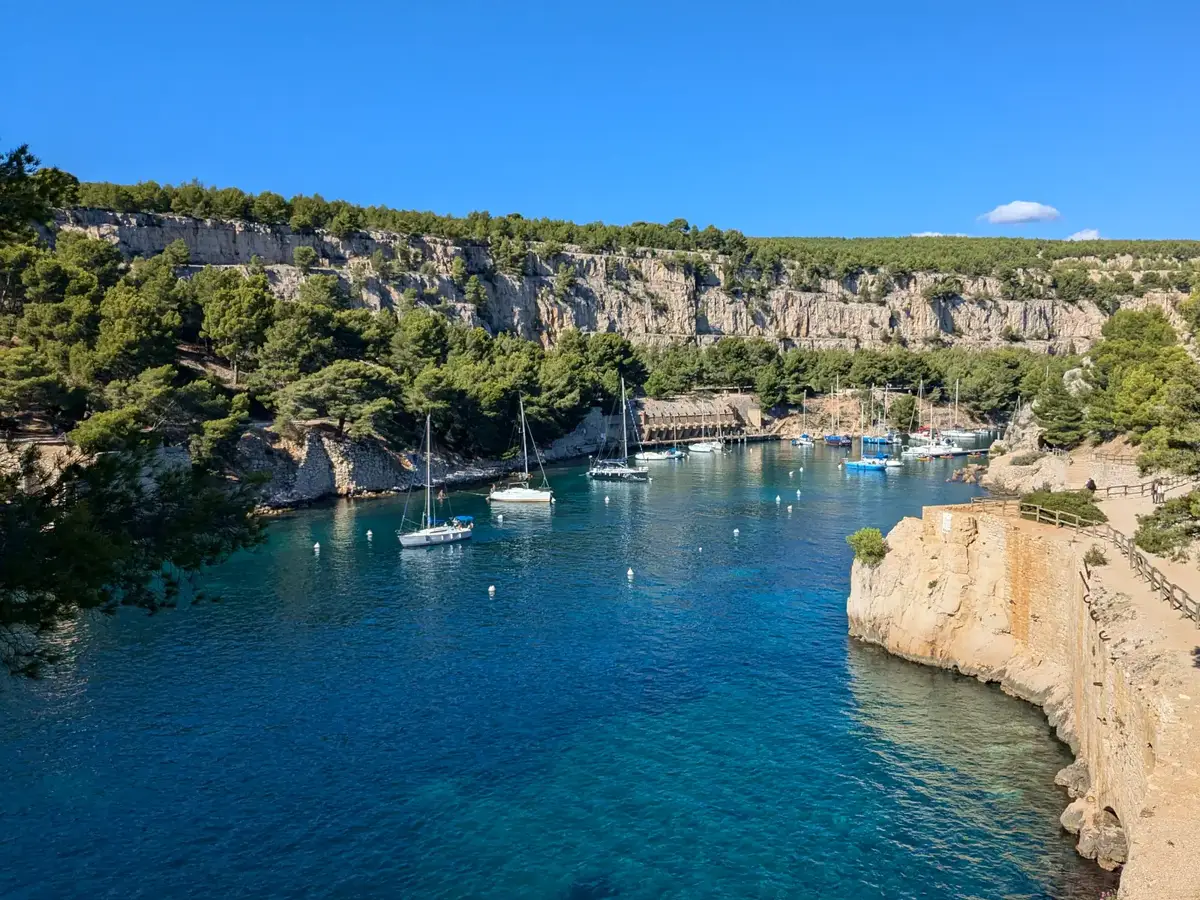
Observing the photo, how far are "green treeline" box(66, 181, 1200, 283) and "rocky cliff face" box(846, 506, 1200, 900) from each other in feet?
299

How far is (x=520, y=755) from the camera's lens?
80.6 feet

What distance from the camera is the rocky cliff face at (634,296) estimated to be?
9962cm

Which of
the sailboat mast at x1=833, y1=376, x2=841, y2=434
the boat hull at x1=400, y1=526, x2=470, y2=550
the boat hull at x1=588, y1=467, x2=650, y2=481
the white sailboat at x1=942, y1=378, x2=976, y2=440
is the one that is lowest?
the boat hull at x1=400, y1=526, x2=470, y2=550

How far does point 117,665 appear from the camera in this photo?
31125 mm

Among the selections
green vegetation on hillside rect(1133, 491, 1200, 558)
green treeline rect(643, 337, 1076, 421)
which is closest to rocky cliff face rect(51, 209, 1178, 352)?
green treeline rect(643, 337, 1076, 421)

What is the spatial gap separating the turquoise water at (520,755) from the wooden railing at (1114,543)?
5.51 metres

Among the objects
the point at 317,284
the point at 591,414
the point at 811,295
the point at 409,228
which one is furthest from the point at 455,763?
the point at 811,295

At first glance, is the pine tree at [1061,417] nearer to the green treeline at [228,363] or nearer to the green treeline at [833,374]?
the green treeline at [228,363]

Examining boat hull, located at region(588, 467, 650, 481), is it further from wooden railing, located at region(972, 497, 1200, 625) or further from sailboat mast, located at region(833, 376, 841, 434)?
sailboat mast, located at region(833, 376, 841, 434)

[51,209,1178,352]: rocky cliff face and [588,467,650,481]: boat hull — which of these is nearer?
[588,467,650,481]: boat hull

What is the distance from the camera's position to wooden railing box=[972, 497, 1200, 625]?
806 inches

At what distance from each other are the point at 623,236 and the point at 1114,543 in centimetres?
12990

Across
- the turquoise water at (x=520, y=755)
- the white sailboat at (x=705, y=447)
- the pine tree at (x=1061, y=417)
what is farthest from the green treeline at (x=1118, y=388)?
the white sailboat at (x=705, y=447)

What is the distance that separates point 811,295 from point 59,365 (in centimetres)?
12488
